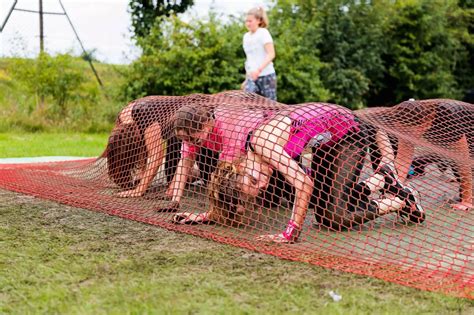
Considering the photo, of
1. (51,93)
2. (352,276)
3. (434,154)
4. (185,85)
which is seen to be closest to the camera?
(352,276)

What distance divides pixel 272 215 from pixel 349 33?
29.4 ft

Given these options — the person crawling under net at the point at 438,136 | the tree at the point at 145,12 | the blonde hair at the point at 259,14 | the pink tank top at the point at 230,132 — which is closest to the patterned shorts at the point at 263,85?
the blonde hair at the point at 259,14

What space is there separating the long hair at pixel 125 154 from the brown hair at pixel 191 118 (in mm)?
668

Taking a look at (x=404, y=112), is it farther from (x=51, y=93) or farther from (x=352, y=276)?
(x=51, y=93)

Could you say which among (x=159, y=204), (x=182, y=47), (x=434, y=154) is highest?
(x=182, y=47)

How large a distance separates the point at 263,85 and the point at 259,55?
27cm

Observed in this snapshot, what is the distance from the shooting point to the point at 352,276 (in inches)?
91.2

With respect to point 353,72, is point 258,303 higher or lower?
lower

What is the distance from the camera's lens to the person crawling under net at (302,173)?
9.71ft

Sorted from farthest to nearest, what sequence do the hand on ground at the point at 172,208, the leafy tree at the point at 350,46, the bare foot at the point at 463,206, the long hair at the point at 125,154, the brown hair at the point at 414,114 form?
the leafy tree at the point at 350,46, the long hair at the point at 125,154, the brown hair at the point at 414,114, the bare foot at the point at 463,206, the hand on ground at the point at 172,208

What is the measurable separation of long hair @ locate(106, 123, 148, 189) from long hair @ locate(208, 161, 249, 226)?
3.03 ft

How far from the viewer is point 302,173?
2.95 meters

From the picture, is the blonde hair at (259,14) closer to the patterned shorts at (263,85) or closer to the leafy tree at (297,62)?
the patterned shorts at (263,85)

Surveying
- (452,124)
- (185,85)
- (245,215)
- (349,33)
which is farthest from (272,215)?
(349,33)
